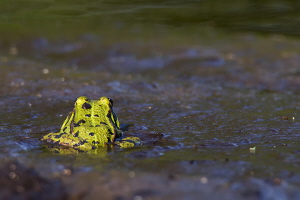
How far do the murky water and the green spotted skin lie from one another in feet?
0.82

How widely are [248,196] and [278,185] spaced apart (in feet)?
1.02

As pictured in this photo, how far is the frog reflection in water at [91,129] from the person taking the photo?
4.80 metres

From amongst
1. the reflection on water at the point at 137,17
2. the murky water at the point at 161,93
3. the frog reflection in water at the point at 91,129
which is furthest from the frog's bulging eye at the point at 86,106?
the reflection on water at the point at 137,17

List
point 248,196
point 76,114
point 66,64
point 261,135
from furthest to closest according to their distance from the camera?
point 66,64 < point 261,135 < point 76,114 < point 248,196

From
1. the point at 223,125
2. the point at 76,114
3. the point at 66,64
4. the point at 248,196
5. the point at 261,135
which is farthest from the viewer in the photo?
the point at 66,64

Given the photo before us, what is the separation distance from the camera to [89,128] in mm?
4895

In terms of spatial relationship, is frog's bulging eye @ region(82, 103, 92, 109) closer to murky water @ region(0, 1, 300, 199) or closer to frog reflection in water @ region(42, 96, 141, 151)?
frog reflection in water @ region(42, 96, 141, 151)

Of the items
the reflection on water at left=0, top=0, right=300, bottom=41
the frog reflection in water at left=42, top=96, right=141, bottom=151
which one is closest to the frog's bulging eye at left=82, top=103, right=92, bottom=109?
the frog reflection in water at left=42, top=96, right=141, bottom=151

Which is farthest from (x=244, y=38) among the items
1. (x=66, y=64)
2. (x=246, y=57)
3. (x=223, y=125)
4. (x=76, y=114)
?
(x=76, y=114)

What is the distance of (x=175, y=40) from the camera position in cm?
1208

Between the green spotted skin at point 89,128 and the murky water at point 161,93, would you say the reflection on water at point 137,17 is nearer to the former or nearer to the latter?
the murky water at point 161,93

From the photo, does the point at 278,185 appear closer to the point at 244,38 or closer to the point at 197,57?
the point at 197,57

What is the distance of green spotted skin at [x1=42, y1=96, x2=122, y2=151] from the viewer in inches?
189

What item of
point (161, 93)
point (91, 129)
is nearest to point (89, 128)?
point (91, 129)
